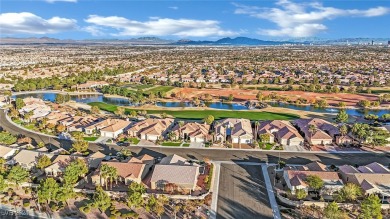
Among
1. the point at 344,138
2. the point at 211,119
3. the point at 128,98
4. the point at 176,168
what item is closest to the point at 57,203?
the point at 176,168

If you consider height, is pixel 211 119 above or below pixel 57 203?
above

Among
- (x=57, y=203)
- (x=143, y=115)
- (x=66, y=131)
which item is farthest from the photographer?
(x=143, y=115)

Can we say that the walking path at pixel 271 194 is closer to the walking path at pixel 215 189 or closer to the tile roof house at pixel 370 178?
the walking path at pixel 215 189

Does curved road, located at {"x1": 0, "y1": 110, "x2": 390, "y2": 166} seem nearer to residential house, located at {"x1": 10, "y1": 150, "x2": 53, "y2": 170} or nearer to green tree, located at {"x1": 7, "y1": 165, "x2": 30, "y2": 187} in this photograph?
residential house, located at {"x1": 10, "y1": 150, "x2": 53, "y2": 170}

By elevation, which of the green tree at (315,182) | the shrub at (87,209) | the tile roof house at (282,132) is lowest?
the shrub at (87,209)

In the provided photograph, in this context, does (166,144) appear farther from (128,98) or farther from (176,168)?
(128,98)

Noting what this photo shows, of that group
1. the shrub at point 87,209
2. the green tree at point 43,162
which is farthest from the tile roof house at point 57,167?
the shrub at point 87,209
